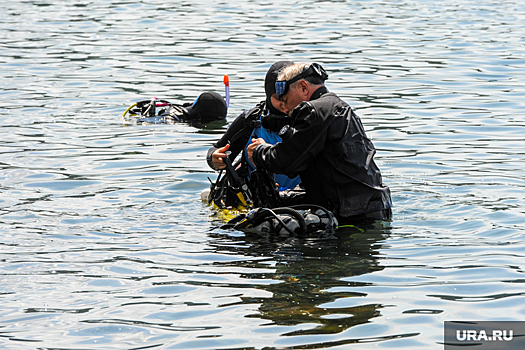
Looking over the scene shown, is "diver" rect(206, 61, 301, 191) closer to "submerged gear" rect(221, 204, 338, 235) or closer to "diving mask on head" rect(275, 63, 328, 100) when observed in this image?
"diving mask on head" rect(275, 63, 328, 100)

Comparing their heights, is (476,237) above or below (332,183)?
below

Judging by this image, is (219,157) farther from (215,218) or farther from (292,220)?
(292,220)

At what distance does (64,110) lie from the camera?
1298 centimetres

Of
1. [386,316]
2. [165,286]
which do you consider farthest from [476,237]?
[165,286]

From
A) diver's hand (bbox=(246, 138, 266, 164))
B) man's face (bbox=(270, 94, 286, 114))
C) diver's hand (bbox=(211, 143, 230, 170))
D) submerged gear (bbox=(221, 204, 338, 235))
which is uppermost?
man's face (bbox=(270, 94, 286, 114))

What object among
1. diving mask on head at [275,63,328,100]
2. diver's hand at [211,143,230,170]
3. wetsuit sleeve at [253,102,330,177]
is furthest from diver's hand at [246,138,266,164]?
diver's hand at [211,143,230,170]

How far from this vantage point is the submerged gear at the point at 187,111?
12242 mm

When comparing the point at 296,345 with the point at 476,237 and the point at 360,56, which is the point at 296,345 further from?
the point at 360,56

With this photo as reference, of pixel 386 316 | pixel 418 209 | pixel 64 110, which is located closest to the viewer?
pixel 386 316

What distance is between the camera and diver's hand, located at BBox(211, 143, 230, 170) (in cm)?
731

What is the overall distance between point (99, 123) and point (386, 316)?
322 inches

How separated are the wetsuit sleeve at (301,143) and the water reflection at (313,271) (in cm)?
63

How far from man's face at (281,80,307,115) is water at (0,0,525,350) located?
3.83ft

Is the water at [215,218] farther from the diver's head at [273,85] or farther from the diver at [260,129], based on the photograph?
the diver's head at [273,85]
